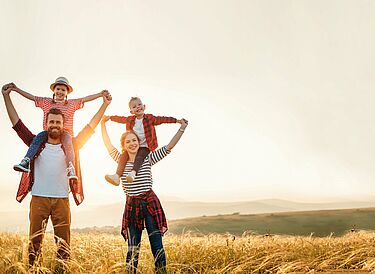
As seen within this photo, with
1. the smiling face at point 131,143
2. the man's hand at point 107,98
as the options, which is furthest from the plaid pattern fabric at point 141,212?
the man's hand at point 107,98

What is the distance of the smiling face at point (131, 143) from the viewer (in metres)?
5.62

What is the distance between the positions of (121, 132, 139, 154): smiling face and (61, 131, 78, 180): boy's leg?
662 millimetres

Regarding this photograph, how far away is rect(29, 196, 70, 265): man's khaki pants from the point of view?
A: 18.0ft

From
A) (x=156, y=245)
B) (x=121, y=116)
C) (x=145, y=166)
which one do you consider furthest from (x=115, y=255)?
(x=121, y=116)

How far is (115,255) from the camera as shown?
617 centimetres

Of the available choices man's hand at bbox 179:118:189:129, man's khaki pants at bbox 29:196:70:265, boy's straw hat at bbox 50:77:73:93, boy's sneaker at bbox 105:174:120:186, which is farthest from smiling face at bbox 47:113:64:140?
man's hand at bbox 179:118:189:129

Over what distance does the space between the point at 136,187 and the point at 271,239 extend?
4164 mm

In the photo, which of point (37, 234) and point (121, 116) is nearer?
point (37, 234)

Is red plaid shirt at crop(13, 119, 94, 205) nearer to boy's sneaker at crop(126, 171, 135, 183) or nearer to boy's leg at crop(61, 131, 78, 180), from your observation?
boy's leg at crop(61, 131, 78, 180)

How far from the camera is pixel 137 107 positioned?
6074 millimetres

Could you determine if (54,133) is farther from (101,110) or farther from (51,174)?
(101,110)

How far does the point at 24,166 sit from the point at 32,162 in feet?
0.73

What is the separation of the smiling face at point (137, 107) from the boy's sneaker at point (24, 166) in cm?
149

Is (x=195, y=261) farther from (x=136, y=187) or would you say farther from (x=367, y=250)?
(x=367, y=250)
